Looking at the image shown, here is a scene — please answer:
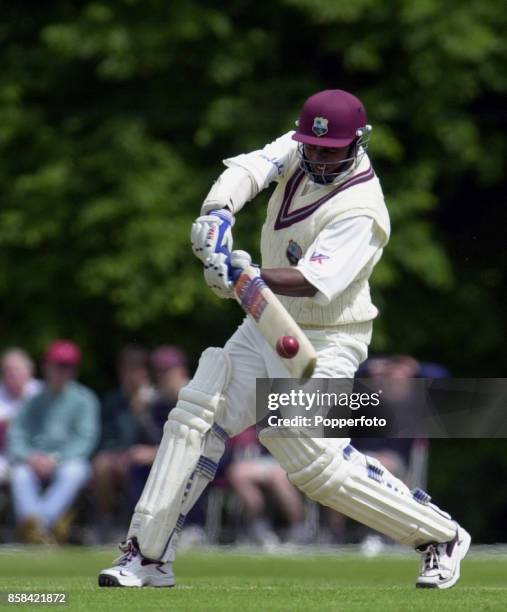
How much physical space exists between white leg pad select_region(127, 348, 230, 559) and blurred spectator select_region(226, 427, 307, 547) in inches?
178

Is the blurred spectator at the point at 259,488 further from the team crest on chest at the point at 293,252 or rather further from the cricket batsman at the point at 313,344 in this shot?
the team crest on chest at the point at 293,252

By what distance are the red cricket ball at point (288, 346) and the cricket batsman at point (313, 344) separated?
25 centimetres

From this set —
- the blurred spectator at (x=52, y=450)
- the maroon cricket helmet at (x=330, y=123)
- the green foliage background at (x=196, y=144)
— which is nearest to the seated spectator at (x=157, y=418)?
the blurred spectator at (x=52, y=450)

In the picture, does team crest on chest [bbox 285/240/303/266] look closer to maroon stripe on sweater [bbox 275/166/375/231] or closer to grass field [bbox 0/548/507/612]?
maroon stripe on sweater [bbox 275/166/375/231]

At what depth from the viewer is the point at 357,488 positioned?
6.39 metres

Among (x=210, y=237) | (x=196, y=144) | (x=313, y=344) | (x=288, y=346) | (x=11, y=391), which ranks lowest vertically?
(x=288, y=346)

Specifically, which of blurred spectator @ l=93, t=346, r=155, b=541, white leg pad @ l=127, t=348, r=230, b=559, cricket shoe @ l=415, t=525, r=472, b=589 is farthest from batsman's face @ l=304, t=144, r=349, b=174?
blurred spectator @ l=93, t=346, r=155, b=541

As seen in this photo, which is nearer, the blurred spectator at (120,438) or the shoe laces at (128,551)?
the shoe laces at (128,551)

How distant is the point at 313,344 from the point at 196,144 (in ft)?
22.8

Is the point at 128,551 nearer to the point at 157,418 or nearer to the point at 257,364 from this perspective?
the point at 257,364

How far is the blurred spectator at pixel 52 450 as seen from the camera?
34.9ft

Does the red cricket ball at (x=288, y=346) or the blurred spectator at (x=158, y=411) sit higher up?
the blurred spectator at (x=158, y=411)

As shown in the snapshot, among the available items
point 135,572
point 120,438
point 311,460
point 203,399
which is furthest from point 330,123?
point 120,438

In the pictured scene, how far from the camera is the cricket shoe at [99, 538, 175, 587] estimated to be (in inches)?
251
